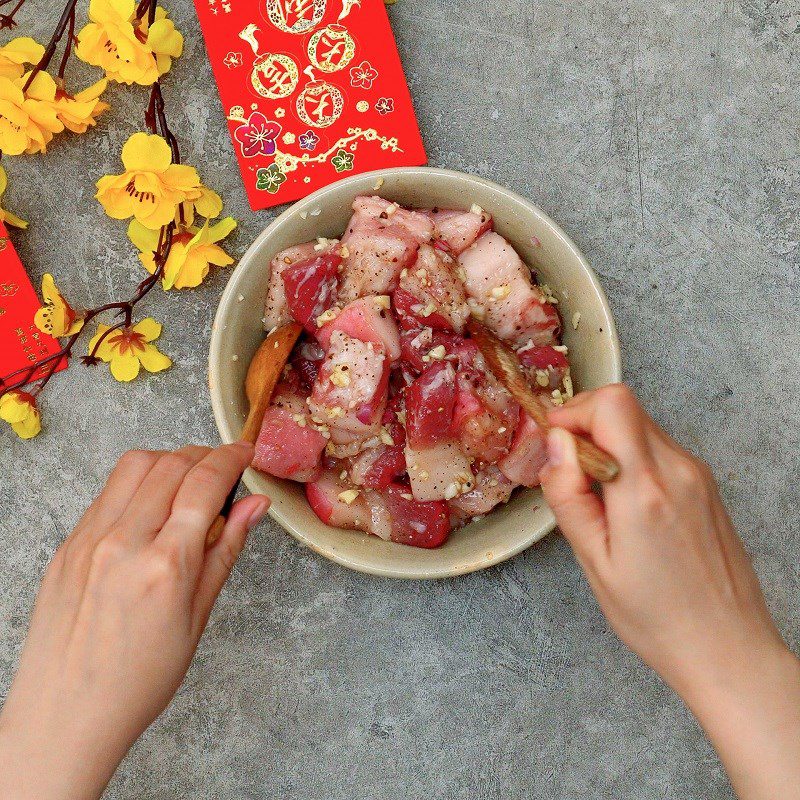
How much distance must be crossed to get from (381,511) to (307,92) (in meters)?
0.78

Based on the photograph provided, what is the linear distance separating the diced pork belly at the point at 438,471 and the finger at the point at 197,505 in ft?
1.05

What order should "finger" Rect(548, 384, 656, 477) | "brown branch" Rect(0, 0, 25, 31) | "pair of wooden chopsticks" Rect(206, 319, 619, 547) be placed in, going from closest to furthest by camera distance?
"finger" Rect(548, 384, 656, 477)
"pair of wooden chopsticks" Rect(206, 319, 619, 547)
"brown branch" Rect(0, 0, 25, 31)

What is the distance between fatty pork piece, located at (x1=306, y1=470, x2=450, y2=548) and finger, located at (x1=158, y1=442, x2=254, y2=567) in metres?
0.31

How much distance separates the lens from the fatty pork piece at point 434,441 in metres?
1.19

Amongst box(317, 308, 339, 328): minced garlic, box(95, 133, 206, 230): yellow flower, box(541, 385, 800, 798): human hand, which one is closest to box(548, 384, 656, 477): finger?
box(541, 385, 800, 798): human hand

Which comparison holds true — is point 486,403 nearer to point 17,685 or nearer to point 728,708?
point 728,708

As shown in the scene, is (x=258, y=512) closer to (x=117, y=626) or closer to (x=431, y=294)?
(x=117, y=626)

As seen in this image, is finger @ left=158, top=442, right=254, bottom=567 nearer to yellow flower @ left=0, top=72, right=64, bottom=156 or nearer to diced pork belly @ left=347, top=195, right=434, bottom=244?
diced pork belly @ left=347, top=195, right=434, bottom=244

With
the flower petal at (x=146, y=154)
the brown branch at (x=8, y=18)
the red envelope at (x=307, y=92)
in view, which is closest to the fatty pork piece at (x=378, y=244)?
the red envelope at (x=307, y=92)

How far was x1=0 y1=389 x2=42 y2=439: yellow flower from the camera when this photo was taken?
1.40m

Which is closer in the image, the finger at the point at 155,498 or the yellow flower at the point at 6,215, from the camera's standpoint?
the finger at the point at 155,498

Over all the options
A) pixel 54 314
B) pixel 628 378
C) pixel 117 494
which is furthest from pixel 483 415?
pixel 54 314

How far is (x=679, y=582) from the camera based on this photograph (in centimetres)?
93

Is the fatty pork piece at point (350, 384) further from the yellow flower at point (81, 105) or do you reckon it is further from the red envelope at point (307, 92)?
the yellow flower at point (81, 105)
